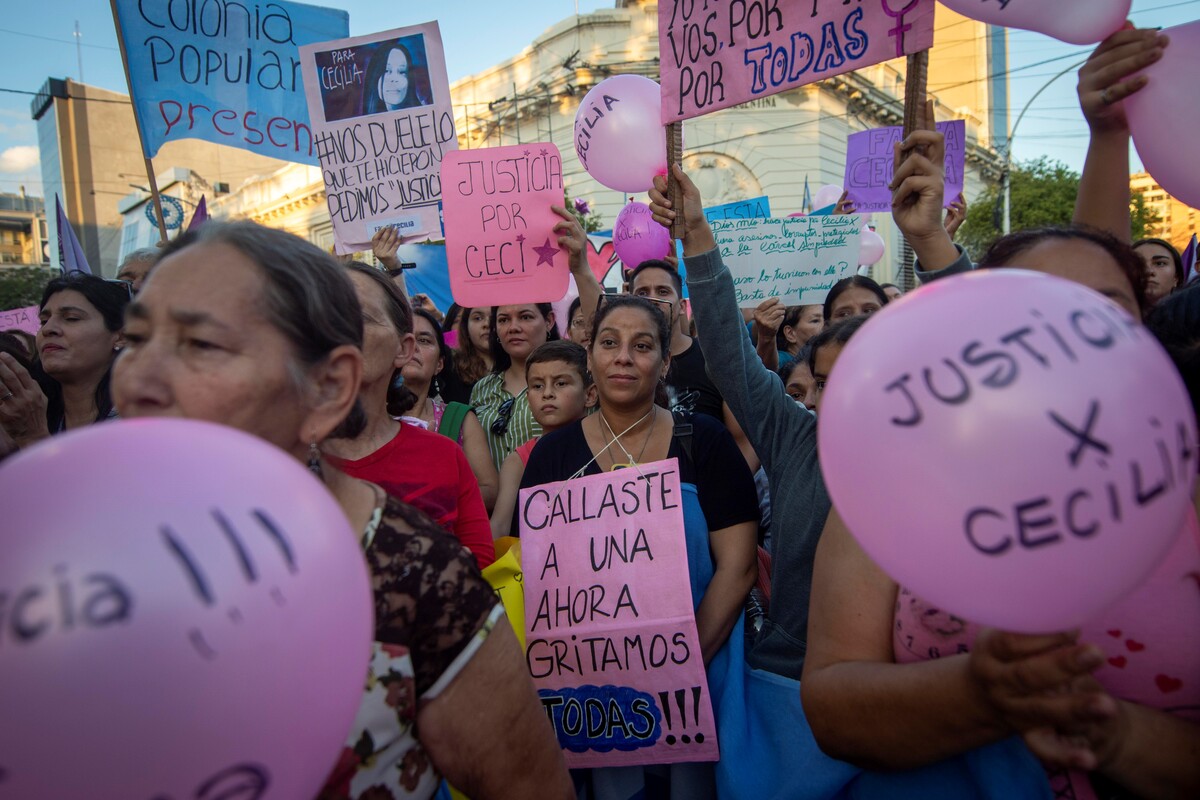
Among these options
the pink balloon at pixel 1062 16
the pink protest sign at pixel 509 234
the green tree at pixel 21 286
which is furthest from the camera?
the green tree at pixel 21 286

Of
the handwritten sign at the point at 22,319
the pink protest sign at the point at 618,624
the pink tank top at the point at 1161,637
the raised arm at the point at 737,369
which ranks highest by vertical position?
the handwritten sign at the point at 22,319

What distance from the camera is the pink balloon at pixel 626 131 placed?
14.3 ft

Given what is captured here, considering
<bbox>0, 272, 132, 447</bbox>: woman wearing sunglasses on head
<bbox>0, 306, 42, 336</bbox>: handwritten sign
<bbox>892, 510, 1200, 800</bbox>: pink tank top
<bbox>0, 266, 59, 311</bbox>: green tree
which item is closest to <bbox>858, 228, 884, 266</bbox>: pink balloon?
<bbox>0, 272, 132, 447</bbox>: woman wearing sunglasses on head

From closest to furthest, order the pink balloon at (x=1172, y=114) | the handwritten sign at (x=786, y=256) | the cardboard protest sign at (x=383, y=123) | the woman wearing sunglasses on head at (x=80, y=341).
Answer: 1. the pink balloon at (x=1172, y=114)
2. the woman wearing sunglasses on head at (x=80, y=341)
3. the cardboard protest sign at (x=383, y=123)
4. the handwritten sign at (x=786, y=256)

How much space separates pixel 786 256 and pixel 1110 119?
290 cm

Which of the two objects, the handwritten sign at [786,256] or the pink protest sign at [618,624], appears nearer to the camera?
the pink protest sign at [618,624]

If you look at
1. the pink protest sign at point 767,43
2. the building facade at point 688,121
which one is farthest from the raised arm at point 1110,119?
the building facade at point 688,121

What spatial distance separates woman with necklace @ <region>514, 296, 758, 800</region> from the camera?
2281mm

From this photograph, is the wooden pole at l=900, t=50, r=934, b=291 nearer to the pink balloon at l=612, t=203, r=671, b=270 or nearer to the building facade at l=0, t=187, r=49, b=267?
the pink balloon at l=612, t=203, r=671, b=270

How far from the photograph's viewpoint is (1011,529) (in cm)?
92

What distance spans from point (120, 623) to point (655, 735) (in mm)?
1704

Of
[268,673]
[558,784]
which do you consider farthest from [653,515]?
[268,673]

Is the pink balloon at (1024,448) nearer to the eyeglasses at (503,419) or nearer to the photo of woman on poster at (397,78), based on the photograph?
the eyeglasses at (503,419)

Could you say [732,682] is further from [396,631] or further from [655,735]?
[396,631]
